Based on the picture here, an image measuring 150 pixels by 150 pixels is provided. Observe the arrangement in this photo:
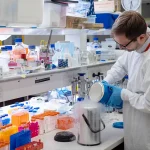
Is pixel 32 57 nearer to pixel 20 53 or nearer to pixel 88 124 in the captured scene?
pixel 20 53

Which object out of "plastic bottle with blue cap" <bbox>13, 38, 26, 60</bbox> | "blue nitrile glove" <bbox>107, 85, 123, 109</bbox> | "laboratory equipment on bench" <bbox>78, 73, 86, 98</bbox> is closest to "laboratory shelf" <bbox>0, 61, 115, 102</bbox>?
"laboratory equipment on bench" <bbox>78, 73, 86, 98</bbox>

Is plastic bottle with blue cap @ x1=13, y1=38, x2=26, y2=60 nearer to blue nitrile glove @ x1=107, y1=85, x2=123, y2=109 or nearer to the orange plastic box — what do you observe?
the orange plastic box

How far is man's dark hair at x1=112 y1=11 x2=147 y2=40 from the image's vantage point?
171 centimetres

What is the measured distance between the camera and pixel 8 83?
1692 mm

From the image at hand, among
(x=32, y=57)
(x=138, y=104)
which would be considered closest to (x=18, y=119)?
(x=32, y=57)

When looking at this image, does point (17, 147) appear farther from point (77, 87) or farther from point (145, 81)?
point (77, 87)

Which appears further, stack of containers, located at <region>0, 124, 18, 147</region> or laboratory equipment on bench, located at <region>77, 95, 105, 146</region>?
laboratory equipment on bench, located at <region>77, 95, 105, 146</region>

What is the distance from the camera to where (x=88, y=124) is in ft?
5.77

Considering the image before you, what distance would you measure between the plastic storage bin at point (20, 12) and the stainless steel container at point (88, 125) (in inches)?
25.3

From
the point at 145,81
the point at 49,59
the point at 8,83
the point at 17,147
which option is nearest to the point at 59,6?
the point at 49,59

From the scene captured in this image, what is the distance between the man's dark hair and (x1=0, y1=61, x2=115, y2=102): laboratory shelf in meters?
0.58

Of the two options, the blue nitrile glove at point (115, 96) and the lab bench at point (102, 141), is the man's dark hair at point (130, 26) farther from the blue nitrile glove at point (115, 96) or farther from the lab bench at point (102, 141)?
the lab bench at point (102, 141)

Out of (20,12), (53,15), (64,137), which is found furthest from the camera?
(53,15)

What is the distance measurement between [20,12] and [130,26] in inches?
26.9
